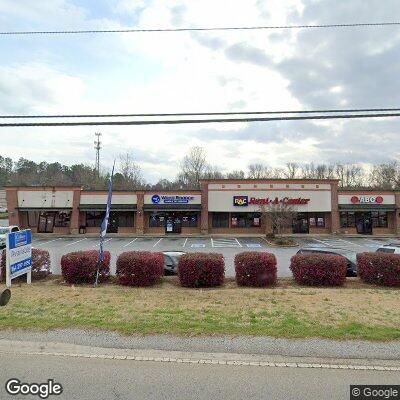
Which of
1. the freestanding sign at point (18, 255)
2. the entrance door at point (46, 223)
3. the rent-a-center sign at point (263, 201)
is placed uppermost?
the rent-a-center sign at point (263, 201)

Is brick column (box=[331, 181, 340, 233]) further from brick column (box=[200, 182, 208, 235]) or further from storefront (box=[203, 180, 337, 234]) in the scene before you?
brick column (box=[200, 182, 208, 235])

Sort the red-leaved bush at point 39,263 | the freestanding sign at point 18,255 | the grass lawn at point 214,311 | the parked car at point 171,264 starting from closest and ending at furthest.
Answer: the grass lawn at point 214,311, the freestanding sign at point 18,255, the red-leaved bush at point 39,263, the parked car at point 171,264

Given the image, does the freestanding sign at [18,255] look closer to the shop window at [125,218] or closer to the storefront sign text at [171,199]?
the storefront sign text at [171,199]

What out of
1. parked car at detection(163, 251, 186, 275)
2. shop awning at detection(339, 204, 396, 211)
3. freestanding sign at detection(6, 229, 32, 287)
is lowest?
parked car at detection(163, 251, 186, 275)

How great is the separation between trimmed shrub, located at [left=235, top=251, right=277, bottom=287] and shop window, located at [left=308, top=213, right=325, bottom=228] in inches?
1098

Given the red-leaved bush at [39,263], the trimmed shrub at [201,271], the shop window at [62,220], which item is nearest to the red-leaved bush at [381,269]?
Answer: the trimmed shrub at [201,271]

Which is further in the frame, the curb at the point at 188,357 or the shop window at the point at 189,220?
the shop window at the point at 189,220

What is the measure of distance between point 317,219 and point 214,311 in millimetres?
32323

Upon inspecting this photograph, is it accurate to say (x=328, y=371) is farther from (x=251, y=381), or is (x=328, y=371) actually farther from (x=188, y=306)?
(x=188, y=306)

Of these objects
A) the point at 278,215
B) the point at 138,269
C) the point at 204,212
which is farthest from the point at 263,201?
the point at 138,269

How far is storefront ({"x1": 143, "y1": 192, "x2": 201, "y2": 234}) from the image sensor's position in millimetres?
37000

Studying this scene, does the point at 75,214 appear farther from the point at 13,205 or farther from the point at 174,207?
the point at 174,207

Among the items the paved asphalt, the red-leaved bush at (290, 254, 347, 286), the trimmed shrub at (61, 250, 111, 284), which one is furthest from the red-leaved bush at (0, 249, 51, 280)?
the red-leaved bush at (290, 254, 347, 286)

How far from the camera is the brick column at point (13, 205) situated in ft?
123
